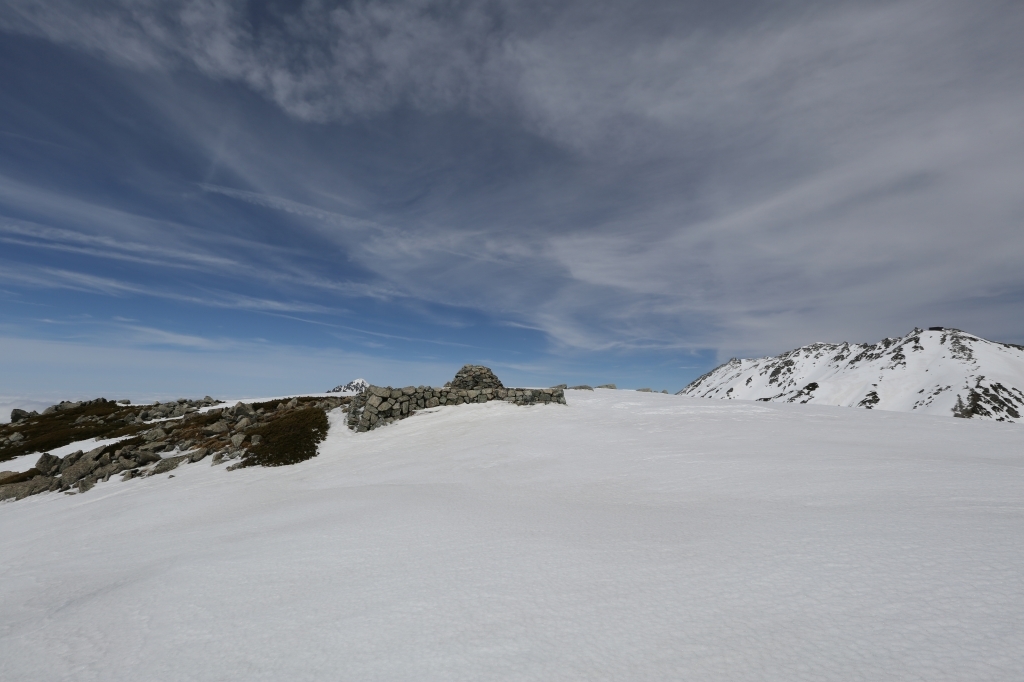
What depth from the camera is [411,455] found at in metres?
16.5

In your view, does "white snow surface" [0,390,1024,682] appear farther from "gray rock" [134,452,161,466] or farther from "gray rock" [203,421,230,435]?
"gray rock" [203,421,230,435]

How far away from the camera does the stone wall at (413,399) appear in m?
21.6

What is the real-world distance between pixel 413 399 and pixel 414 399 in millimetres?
55

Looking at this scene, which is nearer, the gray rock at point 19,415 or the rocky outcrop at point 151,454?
the rocky outcrop at point 151,454

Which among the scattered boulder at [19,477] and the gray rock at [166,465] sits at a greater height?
the gray rock at [166,465]

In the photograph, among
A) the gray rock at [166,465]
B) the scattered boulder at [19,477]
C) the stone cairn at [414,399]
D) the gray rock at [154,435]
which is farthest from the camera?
the gray rock at [154,435]

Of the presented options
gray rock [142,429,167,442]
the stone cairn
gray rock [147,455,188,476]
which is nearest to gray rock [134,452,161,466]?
gray rock [147,455,188,476]

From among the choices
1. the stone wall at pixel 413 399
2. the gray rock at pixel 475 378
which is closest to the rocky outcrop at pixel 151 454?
the stone wall at pixel 413 399

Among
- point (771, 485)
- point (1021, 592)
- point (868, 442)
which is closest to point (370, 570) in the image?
point (1021, 592)

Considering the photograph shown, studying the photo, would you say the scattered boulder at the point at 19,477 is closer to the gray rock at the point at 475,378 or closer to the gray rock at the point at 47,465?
the gray rock at the point at 47,465

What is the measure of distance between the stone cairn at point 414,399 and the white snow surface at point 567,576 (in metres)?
8.83

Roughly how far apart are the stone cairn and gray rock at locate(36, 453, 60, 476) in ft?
44.1

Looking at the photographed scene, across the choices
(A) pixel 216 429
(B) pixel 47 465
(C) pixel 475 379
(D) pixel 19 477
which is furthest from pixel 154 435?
(C) pixel 475 379

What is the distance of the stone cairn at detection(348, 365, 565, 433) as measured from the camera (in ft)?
70.9
